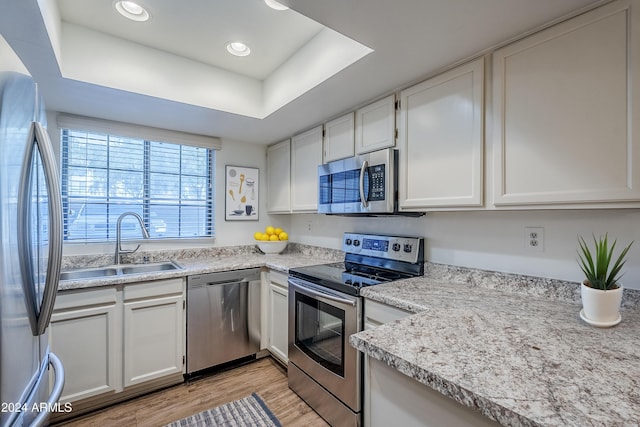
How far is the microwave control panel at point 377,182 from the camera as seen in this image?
1.84 m

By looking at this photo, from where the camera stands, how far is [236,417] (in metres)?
1.84

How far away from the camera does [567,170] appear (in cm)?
116

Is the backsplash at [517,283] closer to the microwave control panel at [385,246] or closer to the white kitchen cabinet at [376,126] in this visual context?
the microwave control panel at [385,246]

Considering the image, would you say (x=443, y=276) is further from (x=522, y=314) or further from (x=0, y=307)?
(x=0, y=307)

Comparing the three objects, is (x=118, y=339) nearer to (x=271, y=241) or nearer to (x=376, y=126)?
(x=271, y=241)

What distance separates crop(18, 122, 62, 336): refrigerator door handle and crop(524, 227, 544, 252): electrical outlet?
198 cm

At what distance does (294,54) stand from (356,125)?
652mm

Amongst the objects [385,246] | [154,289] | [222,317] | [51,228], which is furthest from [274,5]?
[222,317]

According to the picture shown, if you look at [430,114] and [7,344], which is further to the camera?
[430,114]

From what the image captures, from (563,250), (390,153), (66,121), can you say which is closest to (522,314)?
(563,250)

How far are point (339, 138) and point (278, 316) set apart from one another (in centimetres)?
154

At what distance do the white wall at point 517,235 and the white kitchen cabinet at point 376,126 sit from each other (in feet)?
1.87

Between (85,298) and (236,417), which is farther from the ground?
(85,298)

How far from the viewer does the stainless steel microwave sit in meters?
1.81
